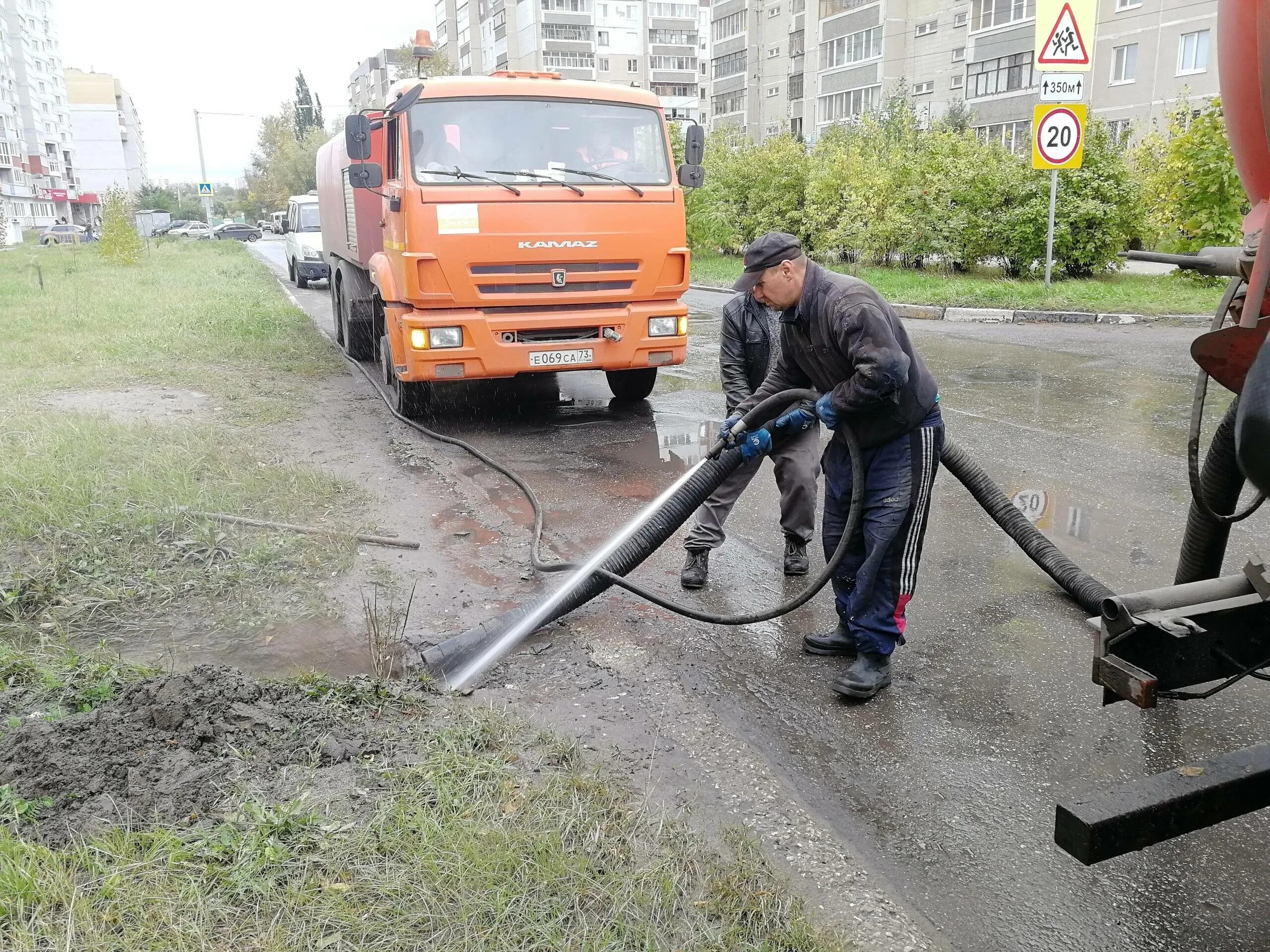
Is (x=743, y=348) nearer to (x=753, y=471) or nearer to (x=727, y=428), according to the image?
(x=753, y=471)

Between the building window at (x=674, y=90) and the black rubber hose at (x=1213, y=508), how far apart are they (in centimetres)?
8935

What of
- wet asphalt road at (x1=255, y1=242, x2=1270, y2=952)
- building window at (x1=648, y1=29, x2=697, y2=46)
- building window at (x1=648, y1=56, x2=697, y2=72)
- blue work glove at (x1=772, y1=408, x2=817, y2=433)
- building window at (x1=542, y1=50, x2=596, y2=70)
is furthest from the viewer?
building window at (x1=648, y1=56, x2=697, y2=72)

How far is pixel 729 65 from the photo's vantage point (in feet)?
232

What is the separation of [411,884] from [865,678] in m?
1.93

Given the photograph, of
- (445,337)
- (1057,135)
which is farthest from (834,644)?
(1057,135)

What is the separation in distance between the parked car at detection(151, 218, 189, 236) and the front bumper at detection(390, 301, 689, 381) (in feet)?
204

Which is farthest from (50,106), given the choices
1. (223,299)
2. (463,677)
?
(463,677)

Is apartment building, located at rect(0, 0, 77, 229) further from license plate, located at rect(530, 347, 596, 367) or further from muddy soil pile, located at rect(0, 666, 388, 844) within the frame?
muddy soil pile, located at rect(0, 666, 388, 844)

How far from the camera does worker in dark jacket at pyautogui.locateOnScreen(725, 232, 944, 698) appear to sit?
3.60 metres

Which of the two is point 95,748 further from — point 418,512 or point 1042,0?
point 1042,0

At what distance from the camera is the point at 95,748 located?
9.94 ft

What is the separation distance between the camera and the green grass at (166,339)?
33.5ft

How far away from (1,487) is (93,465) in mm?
606

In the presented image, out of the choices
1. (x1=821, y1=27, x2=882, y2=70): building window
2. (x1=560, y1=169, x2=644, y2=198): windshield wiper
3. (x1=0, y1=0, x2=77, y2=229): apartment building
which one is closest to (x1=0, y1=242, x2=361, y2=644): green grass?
(x1=560, y1=169, x2=644, y2=198): windshield wiper
